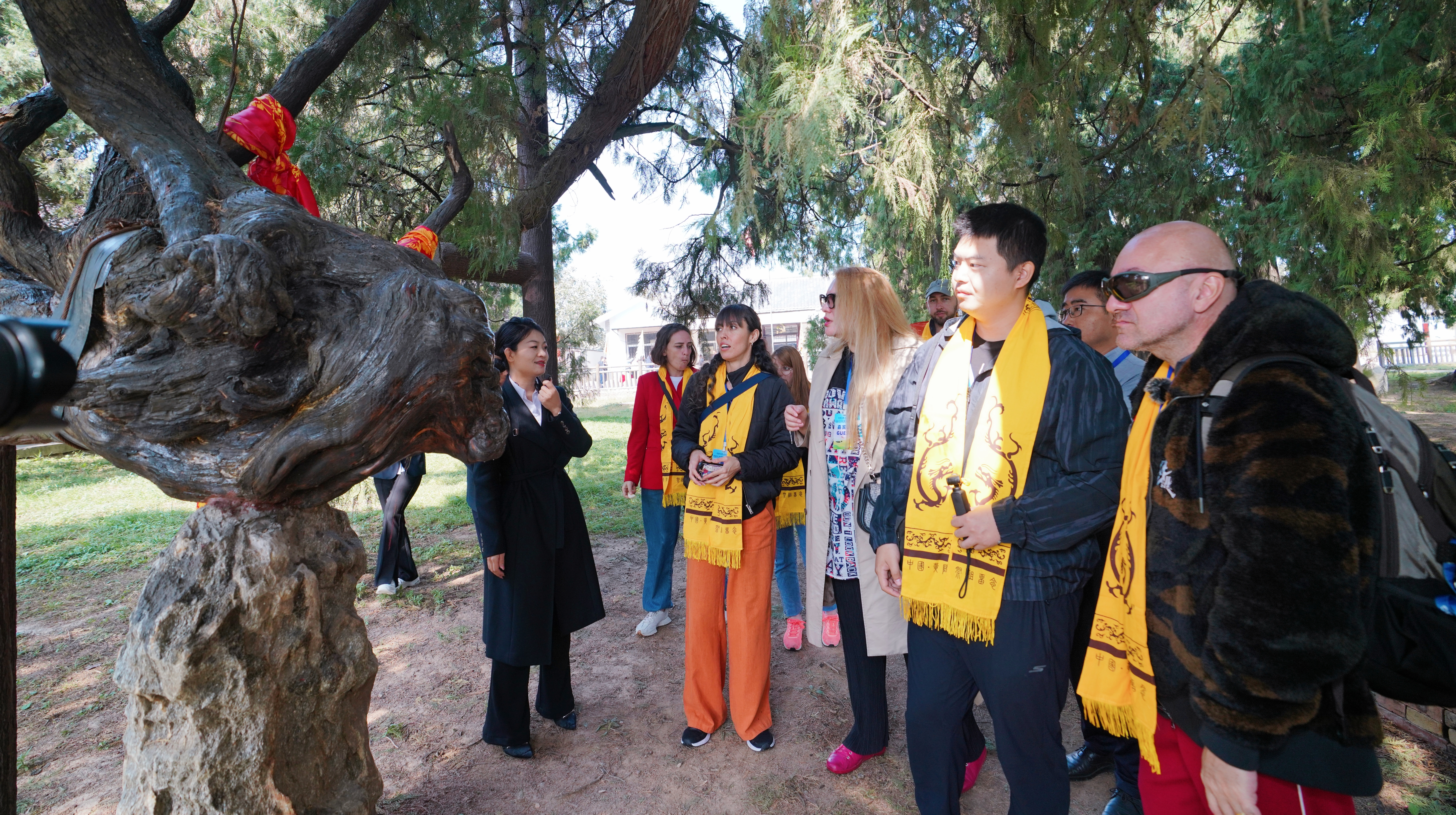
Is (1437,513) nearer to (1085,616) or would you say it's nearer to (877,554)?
(1085,616)

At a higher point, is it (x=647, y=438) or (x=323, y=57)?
(x=323, y=57)

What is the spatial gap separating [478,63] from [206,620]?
353 centimetres

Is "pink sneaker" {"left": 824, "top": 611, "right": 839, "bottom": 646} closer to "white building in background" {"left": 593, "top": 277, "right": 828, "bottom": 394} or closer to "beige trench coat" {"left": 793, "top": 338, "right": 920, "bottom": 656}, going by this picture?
"beige trench coat" {"left": 793, "top": 338, "right": 920, "bottom": 656}

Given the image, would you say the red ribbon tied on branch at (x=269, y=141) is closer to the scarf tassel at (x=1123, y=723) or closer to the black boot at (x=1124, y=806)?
the scarf tassel at (x=1123, y=723)

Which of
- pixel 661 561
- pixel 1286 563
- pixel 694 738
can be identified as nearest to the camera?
pixel 1286 563

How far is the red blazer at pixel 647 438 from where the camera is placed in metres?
5.01

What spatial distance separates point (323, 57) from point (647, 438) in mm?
3010

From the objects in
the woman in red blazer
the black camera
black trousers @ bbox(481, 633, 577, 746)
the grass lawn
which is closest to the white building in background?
the grass lawn

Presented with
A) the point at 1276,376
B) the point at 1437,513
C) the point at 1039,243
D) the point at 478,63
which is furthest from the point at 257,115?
the point at 1437,513

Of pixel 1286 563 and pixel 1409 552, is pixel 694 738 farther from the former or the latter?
pixel 1409 552

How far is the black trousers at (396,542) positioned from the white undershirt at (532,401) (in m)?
2.41

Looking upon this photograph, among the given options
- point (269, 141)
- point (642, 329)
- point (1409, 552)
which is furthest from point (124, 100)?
point (642, 329)

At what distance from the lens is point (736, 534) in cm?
321

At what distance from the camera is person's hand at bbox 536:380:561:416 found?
128 inches
